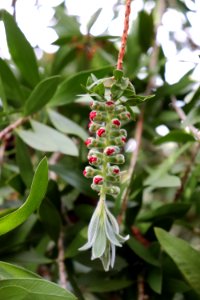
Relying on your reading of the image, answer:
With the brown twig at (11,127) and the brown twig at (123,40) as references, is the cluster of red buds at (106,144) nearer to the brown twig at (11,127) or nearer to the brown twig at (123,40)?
the brown twig at (123,40)

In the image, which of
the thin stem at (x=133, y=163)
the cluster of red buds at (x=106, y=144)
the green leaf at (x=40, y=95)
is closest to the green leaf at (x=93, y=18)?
the thin stem at (x=133, y=163)

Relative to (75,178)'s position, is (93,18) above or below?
above

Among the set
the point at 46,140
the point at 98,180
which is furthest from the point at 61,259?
the point at 98,180

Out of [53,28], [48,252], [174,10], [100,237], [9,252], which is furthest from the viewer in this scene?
[174,10]

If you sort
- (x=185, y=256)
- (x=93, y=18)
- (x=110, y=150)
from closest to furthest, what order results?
(x=110, y=150), (x=185, y=256), (x=93, y=18)

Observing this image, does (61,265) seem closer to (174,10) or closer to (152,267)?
(152,267)

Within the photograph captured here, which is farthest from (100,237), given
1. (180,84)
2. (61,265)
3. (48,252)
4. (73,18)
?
(73,18)

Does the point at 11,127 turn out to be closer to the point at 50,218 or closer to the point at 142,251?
the point at 50,218
